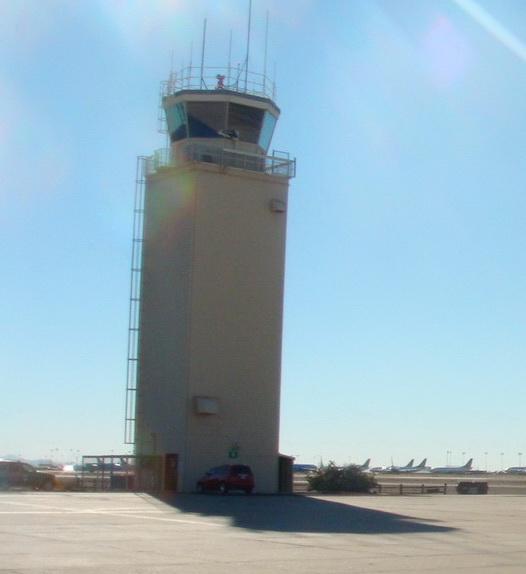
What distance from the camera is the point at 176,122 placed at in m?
54.2

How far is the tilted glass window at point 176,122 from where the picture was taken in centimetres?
5360

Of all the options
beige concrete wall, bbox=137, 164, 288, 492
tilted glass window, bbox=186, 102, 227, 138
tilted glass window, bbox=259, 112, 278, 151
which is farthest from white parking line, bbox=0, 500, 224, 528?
tilted glass window, bbox=259, 112, 278, 151

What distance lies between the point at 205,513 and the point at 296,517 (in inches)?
111

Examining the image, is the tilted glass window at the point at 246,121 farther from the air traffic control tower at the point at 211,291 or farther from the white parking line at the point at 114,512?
the white parking line at the point at 114,512

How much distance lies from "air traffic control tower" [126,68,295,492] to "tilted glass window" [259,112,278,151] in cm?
9

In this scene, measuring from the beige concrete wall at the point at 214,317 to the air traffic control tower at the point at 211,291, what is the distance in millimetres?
55

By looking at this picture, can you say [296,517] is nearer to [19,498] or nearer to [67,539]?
[67,539]

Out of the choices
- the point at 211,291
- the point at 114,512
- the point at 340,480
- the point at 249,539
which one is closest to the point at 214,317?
the point at 211,291

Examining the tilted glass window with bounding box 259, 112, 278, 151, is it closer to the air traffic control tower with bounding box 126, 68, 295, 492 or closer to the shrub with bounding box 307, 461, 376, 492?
the air traffic control tower with bounding box 126, 68, 295, 492

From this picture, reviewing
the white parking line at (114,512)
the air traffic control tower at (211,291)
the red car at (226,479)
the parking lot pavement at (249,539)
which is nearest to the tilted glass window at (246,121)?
the air traffic control tower at (211,291)

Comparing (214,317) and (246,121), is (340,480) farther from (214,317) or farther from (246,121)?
(246,121)

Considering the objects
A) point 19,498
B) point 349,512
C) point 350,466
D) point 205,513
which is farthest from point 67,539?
point 350,466

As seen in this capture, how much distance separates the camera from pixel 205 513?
1271 inches

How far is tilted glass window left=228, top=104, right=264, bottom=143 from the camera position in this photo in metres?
53.1
